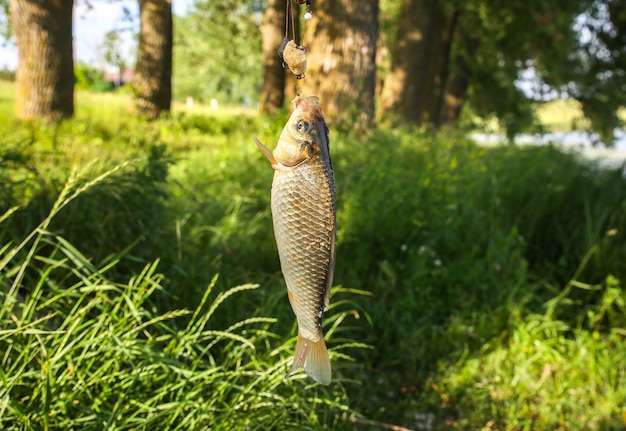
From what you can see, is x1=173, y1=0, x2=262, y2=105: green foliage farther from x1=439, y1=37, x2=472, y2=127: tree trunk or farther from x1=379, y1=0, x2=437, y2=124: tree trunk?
x1=379, y1=0, x2=437, y2=124: tree trunk

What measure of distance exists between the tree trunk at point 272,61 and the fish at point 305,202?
447 inches

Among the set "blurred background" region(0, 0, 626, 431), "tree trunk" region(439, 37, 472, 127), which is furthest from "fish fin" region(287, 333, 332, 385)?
"tree trunk" region(439, 37, 472, 127)

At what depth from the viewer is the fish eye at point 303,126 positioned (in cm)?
163

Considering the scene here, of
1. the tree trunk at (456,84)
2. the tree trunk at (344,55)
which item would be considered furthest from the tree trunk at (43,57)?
the tree trunk at (456,84)

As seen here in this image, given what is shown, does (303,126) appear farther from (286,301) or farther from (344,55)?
(344,55)

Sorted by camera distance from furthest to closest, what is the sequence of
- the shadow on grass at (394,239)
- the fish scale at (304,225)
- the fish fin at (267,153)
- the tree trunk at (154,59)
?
the tree trunk at (154,59), the shadow on grass at (394,239), the fish scale at (304,225), the fish fin at (267,153)

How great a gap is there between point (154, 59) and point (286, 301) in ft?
24.7

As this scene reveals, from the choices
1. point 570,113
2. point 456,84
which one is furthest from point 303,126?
point 570,113

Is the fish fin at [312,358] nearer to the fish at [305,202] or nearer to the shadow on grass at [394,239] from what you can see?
the fish at [305,202]

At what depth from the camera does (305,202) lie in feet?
5.49

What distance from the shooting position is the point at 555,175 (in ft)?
26.1

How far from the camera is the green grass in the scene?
289 centimetres

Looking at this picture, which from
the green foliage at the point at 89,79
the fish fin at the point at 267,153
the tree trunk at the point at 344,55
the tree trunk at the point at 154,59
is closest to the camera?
the fish fin at the point at 267,153

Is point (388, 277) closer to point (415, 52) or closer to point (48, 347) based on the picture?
point (48, 347)
